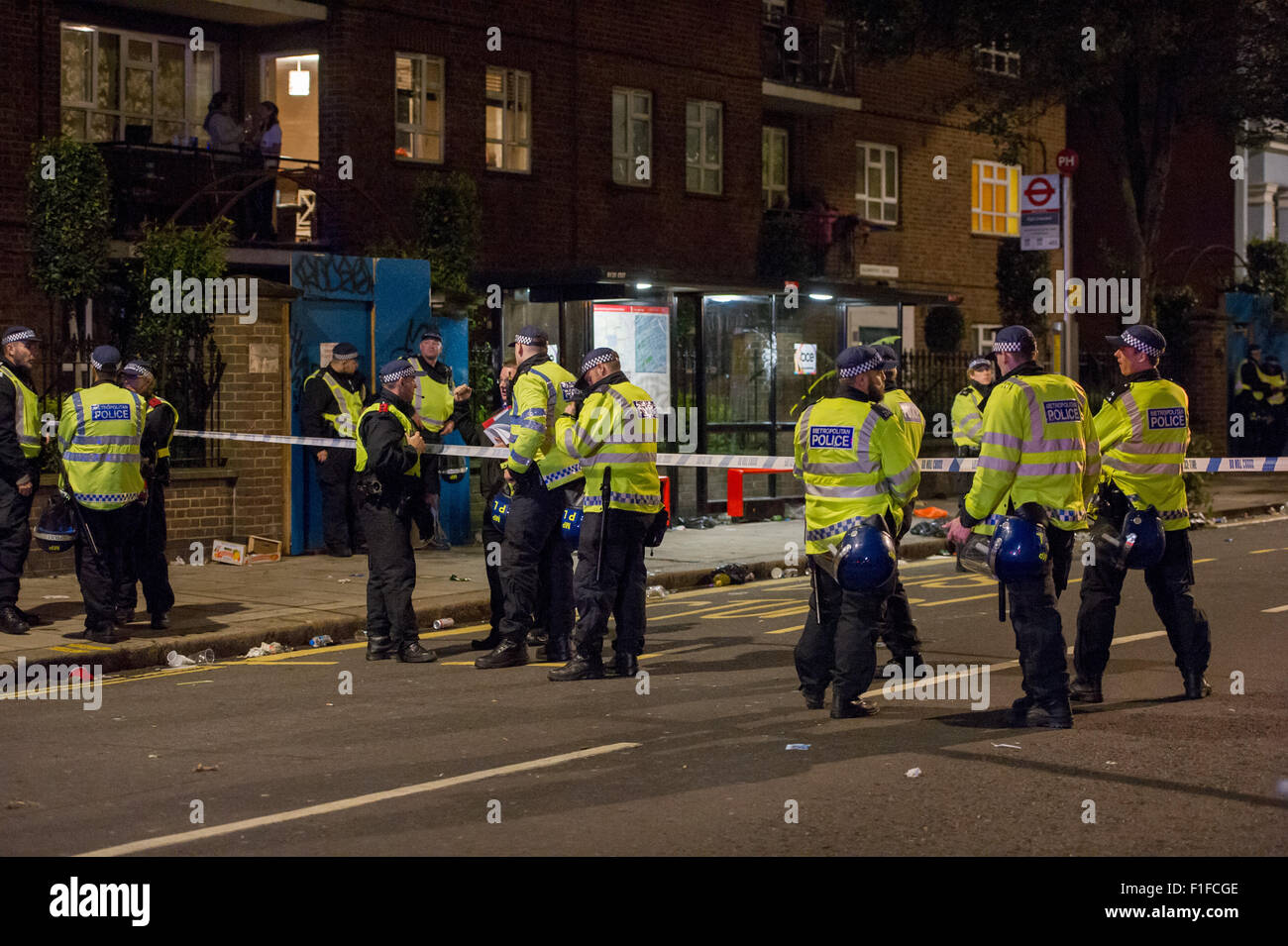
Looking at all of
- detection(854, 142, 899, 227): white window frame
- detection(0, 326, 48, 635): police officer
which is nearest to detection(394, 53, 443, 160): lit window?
detection(854, 142, 899, 227): white window frame

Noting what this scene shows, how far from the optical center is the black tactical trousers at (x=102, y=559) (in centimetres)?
1204

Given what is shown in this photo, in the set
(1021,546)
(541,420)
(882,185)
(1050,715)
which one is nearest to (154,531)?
(541,420)

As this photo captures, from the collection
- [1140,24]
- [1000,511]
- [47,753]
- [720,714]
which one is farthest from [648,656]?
[1140,24]

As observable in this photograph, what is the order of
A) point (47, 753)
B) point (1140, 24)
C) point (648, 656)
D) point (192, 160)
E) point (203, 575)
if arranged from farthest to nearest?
point (1140, 24) → point (192, 160) → point (203, 575) → point (648, 656) → point (47, 753)

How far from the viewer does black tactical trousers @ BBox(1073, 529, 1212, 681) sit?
9.61 metres

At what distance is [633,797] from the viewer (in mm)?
7422

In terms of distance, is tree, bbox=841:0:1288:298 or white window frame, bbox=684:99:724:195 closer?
tree, bbox=841:0:1288:298

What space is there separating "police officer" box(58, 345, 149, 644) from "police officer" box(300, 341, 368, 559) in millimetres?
4549

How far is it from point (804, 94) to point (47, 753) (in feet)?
74.1

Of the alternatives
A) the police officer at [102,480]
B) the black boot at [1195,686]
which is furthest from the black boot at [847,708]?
the police officer at [102,480]

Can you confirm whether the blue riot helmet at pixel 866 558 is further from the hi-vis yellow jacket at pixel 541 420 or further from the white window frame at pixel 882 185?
the white window frame at pixel 882 185

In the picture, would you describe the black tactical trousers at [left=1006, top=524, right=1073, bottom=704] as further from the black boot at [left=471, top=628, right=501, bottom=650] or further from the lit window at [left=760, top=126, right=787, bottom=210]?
the lit window at [left=760, top=126, right=787, bottom=210]

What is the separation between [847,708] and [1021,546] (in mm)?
1281

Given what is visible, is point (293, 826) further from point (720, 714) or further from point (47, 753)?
point (720, 714)
